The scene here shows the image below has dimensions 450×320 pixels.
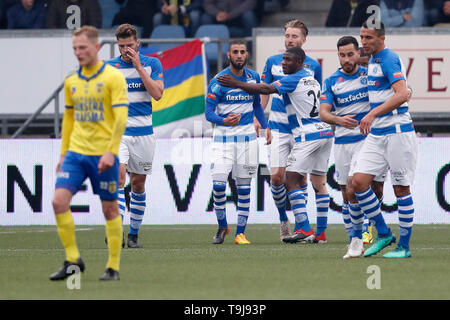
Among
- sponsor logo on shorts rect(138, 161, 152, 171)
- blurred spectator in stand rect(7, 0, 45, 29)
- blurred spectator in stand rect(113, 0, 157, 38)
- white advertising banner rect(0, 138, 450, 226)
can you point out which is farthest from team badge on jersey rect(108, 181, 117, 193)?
blurred spectator in stand rect(7, 0, 45, 29)

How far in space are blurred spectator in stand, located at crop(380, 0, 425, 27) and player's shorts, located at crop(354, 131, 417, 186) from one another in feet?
28.1

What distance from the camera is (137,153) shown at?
11391mm

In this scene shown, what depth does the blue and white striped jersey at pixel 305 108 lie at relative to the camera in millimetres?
11766

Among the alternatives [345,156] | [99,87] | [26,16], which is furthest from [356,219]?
[26,16]

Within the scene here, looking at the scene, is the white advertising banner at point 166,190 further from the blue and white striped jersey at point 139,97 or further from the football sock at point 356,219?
the football sock at point 356,219

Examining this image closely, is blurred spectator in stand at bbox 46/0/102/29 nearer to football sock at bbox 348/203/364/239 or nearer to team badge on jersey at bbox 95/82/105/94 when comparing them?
football sock at bbox 348/203/364/239

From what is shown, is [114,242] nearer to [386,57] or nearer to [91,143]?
[91,143]

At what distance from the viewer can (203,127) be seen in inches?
633

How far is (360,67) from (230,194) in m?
4.80

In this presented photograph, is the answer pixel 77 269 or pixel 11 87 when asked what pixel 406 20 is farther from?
pixel 77 269

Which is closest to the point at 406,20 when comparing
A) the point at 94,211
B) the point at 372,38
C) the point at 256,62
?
the point at 256,62

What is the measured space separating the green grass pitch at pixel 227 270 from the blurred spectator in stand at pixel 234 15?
262 inches

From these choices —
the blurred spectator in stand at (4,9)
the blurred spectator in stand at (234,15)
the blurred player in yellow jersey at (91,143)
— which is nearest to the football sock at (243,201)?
the blurred player in yellow jersey at (91,143)

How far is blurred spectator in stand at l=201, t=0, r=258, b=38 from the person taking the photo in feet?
61.1
